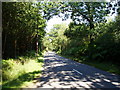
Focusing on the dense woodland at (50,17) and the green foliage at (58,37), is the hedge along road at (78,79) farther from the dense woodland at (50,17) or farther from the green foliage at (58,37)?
the green foliage at (58,37)

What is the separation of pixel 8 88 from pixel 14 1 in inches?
372

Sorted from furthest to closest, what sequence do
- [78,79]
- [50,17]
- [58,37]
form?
1. [58,37]
2. [50,17]
3. [78,79]

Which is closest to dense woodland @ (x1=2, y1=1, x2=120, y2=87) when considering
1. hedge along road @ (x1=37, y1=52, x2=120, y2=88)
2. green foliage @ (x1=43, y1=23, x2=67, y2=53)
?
hedge along road @ (x1=37, y1=52, x2=120, y2=88)

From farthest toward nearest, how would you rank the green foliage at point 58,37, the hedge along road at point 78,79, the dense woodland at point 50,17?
1. the green foliage at point 58,37
2. the dense woodland at point 50,17
3. the hedge along road at point 78,79

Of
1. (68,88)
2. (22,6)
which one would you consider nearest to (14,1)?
(22,6)

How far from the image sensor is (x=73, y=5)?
2155 centimetres

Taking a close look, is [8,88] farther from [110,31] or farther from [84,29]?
[84,29]

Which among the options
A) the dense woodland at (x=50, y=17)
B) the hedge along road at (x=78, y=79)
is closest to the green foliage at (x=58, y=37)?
the dense woodland at (x=50, y=17)

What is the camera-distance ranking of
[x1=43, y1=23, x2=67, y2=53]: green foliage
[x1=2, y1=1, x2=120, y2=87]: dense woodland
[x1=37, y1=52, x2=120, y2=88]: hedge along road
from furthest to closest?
[x1=43, y1=23, x2=67, y2=53]: green foliage
[x1=2, y1=1, x2=120, y2=87]: dense woodland
[x1=37, y1=52, x2=120, y2=88]: hedge along road

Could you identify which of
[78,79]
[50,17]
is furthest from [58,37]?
[78,79]

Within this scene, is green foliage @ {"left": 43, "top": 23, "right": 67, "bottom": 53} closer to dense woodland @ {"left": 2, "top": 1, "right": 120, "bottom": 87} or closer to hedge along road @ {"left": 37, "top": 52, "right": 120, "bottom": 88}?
dense woodland @ {"left": 2, "top": 1, "right": 120, "bottom": 87}

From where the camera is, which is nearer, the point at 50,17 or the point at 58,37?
the point at 50,17

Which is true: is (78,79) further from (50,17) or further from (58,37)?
(58,37)

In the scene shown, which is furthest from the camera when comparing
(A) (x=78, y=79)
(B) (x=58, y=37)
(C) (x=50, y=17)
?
(B) (x=58, y=37)
